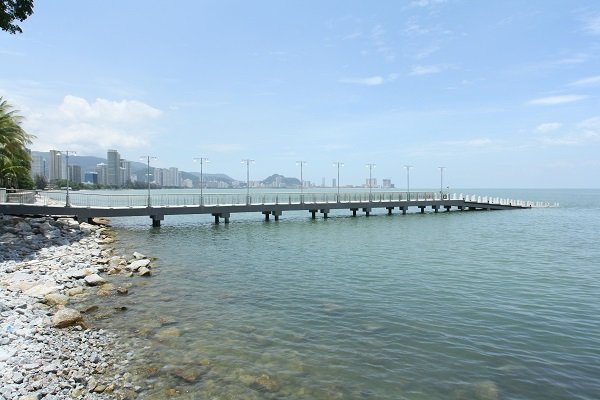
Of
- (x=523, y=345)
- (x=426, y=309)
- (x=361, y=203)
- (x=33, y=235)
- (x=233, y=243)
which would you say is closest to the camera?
(x=523, y=345)

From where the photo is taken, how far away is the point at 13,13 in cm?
2027

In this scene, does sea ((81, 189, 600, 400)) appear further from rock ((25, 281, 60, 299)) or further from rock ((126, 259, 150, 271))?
rock ((25, 281, 60, 299))

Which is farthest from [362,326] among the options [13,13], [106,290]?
[13,13]

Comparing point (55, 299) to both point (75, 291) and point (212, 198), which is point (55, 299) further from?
point (212, 198)

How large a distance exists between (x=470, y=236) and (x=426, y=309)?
2472cm

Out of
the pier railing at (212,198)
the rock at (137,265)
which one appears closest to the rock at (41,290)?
the rock at (137,265)

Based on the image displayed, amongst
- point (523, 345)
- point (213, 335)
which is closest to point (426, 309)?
point (523, 345)

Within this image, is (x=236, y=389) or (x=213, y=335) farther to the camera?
(x=213, y=335)

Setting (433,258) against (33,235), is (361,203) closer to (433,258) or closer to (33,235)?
(433,258)

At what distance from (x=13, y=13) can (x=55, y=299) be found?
53.3 ft

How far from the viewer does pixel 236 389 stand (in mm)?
8242

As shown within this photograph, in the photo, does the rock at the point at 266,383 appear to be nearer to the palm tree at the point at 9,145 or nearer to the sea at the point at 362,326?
the sea at the point at 362,326

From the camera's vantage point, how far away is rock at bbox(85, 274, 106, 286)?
16203 millimetres

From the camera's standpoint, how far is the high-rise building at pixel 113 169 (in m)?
137
